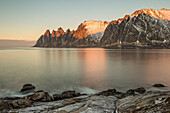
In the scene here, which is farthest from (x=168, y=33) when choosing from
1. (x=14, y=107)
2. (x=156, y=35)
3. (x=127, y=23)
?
(x=14, y=107)

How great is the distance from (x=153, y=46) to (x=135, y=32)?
30.1 m

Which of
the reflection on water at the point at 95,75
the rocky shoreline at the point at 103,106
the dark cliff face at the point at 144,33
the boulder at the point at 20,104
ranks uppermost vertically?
the dark cliff face at the point at 144,33

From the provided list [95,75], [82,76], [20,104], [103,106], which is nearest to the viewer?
[103,106]

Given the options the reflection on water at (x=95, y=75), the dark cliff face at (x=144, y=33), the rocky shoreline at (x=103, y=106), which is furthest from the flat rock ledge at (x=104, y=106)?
the dark cliff face at (x=144, y=33)

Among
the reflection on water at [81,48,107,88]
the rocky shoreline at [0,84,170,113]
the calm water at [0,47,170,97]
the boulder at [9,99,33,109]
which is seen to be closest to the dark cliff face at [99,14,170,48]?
the calm water at [0,47,170,97]

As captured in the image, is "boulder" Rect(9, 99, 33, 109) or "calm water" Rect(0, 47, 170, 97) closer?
"boulder" Rect(9, 99, 33, 109)

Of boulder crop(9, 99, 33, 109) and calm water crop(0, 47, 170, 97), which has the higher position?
boulder crop(9, 99, 33, 109)

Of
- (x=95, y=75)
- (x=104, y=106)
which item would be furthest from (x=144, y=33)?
(x=104, y=106)

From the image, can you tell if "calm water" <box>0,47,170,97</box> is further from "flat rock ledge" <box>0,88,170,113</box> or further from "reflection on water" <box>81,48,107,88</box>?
"flat rock ledge" <box>0,88,170,113</box>

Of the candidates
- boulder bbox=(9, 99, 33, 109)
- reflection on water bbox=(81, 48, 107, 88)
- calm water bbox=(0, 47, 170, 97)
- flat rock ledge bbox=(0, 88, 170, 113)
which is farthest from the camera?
reflection on water bbox=(81, 48, 107, 88)

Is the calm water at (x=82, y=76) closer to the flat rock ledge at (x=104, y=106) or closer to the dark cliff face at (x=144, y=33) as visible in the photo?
the flat rock ledge at (x=104, y=106)

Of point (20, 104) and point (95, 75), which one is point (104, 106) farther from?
point (95, 75)

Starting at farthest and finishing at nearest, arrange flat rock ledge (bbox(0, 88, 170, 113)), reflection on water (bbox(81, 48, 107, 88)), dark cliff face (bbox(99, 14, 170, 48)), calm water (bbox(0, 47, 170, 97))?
1. dark cliff face (bbox(99, 14, 170, 48))
2. reflection on water (bbox(81, 48, 107, 88))
3. calm water (bbox(0, 47, 170, 97))
4. flat rock ledge (bbox(0, 88, 170, 113))

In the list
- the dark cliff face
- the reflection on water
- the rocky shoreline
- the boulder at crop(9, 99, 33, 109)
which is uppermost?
the dark cliff face
